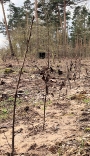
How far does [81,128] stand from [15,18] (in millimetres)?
41703

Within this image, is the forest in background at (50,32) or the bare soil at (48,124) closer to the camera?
the bare soil at (48,124)

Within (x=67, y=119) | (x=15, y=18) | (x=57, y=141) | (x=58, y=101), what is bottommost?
(x=15, y=18)

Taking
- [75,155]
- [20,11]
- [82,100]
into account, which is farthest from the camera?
[20,11]

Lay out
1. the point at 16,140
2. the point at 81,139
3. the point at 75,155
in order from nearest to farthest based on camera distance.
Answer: the point at 75,155 → the point at 81,139 → the point at 16,140

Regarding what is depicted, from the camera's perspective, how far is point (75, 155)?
10.6ft

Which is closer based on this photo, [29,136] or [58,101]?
[29,136]

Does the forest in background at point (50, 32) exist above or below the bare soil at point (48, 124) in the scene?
below

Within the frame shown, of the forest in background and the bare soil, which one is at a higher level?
the bare soil

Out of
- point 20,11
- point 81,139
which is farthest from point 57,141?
point 20,11

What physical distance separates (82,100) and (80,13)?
38986 mm

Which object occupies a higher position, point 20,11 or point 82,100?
point 82,100

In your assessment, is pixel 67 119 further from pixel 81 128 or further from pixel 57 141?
pixel 57 141

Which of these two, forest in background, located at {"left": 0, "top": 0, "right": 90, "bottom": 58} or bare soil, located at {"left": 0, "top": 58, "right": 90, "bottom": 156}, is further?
forest in background, located at {"left": 0, "top": 0, "right": 90, "bottom": 58}

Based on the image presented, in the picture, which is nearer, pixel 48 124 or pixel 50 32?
pixel 48 124
